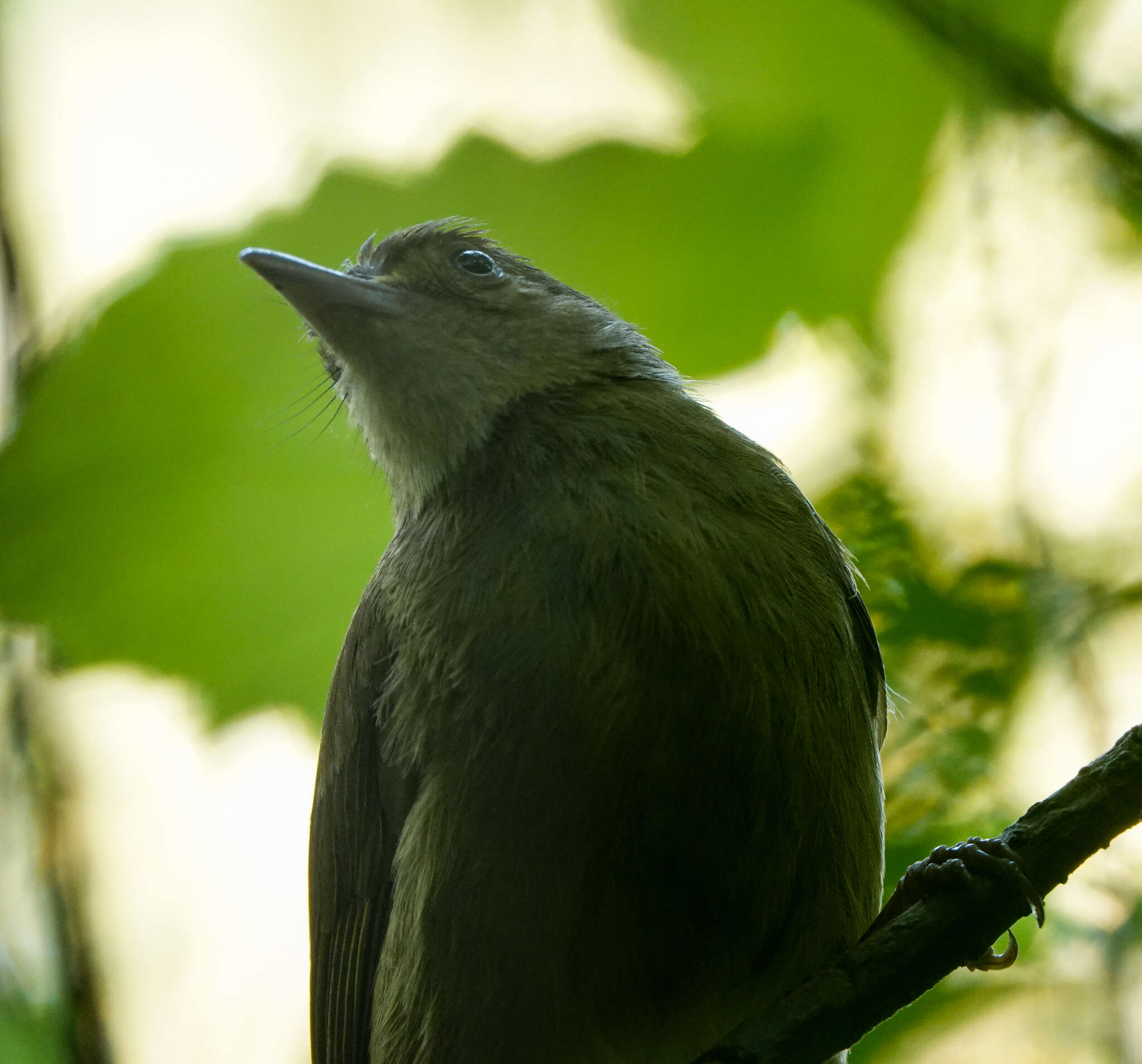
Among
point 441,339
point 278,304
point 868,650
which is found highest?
point 278,304

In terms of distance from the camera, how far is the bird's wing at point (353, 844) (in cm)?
313

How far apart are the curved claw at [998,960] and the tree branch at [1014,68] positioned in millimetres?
1629

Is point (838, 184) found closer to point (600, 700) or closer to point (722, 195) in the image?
point (722, 195)

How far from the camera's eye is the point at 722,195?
295cm

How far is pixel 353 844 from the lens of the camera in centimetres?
322

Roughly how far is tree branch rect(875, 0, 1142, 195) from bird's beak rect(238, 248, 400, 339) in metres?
1.41

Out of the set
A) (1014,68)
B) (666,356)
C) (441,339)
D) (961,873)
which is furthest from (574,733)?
(1014,68)

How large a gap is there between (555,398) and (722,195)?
0.68 m

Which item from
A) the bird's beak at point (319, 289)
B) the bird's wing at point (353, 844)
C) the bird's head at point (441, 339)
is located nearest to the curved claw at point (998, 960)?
the bird's wing at point (353, 844)

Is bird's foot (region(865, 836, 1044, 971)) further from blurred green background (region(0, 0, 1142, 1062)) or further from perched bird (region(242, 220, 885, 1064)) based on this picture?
perched bird (region(242, 220, 885, 1064))

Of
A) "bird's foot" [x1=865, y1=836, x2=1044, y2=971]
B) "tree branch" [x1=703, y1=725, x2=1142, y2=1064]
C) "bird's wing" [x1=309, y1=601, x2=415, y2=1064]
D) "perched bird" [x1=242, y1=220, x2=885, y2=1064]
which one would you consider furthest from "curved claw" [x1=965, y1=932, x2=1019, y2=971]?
"bird's wing" [x1=309, y1=601, x2=415, y2=1064]

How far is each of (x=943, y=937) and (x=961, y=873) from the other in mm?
132

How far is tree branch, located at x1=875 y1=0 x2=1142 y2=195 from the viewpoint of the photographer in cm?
262

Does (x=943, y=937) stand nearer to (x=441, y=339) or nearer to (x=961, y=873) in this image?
(x=961, y=873)
